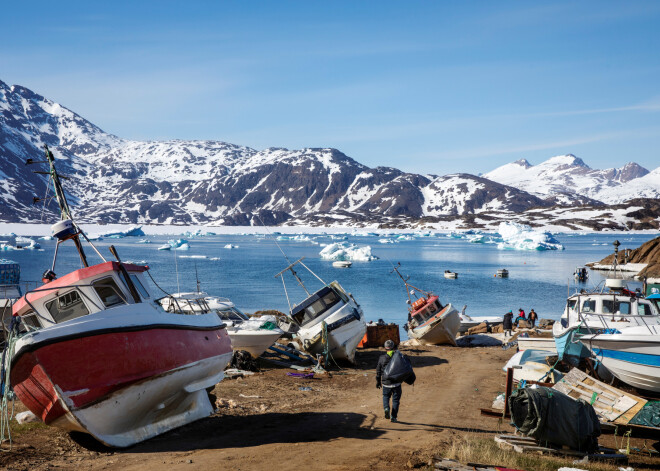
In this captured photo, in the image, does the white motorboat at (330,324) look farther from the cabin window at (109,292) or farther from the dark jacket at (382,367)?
the cabin window at (109,292)

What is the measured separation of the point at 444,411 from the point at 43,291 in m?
10.1

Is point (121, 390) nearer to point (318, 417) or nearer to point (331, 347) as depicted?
point (318, 417)

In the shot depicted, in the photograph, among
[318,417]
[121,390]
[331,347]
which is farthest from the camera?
[331,347]

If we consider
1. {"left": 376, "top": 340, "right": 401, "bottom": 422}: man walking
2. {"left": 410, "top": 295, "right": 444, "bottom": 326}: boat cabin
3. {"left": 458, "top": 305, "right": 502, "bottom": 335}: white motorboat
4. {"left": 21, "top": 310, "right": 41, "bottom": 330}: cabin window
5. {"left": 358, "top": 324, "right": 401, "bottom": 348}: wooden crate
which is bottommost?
{"left": 458, "top": 305, "right": 502, "bottom": 335}: white motorboat

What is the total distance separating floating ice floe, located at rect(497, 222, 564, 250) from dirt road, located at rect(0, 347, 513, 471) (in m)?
128

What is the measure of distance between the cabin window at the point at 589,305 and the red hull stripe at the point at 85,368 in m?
15.6

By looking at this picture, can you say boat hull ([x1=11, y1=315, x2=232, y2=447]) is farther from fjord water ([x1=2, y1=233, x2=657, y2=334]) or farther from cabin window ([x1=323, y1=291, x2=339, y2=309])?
fjord water ([x1=2, y1=233, x2=657, y2=334])

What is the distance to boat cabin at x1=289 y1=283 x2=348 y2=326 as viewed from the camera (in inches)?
938

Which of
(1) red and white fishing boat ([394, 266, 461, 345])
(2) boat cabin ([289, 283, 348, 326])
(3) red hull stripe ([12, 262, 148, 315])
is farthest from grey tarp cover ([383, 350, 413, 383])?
(1) red and white fishing boat ([394, 266, 461, 345])

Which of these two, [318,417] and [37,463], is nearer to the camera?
[37,463]

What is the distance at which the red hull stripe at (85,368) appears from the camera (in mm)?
10961

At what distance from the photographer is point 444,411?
1508 centimetres

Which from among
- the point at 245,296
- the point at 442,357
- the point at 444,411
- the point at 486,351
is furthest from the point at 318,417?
the point at 245,296

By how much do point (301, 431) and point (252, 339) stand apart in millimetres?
9741
